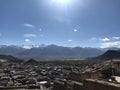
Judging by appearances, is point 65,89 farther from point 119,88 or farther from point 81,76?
point 119,88

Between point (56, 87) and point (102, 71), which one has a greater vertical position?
point (102, 71)

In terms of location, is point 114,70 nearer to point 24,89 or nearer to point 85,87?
point 85,87

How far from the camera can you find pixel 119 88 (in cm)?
863

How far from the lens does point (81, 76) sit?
14.6m

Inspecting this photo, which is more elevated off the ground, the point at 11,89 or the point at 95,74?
the point at 95,74

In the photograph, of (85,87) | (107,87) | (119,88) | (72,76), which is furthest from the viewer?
(72,76)

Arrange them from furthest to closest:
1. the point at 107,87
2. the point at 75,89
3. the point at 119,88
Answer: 1. the point at 75,89
2. the point at 107,87
3. the point at 119,88

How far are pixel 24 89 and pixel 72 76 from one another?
11.4 ft

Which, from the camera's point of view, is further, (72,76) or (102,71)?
(72,76)

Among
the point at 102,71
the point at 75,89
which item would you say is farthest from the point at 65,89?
the point at 102,71

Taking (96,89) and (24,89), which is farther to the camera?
(24,89)

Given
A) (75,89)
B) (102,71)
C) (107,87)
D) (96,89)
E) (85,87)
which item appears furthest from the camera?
(102,71)

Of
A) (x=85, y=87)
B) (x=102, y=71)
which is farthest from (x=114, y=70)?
(x=85, y=87)

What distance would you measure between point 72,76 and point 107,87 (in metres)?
6.88
